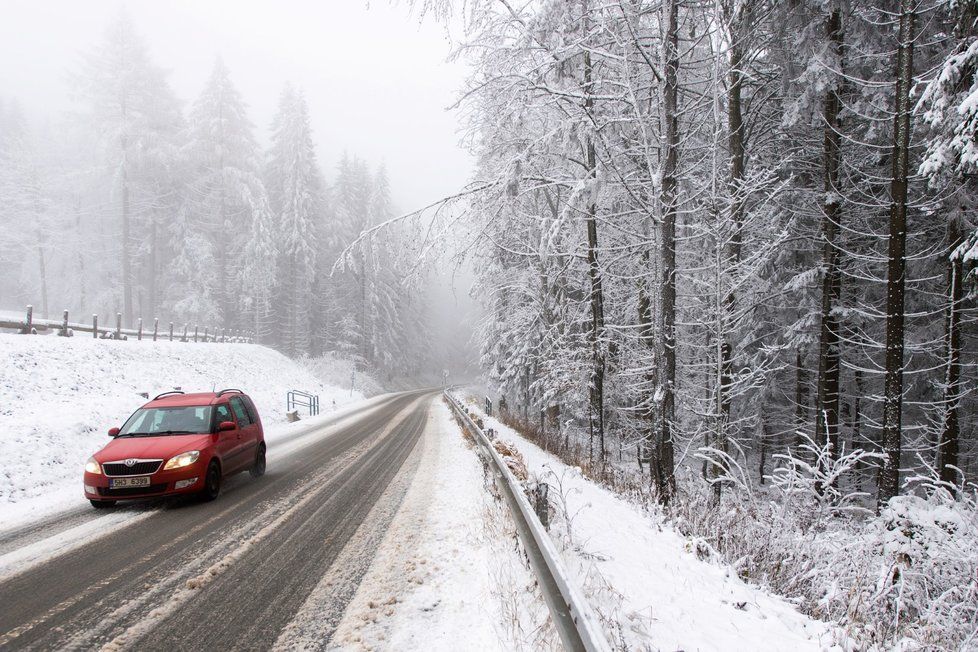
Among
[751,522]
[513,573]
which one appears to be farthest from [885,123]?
[513,573]

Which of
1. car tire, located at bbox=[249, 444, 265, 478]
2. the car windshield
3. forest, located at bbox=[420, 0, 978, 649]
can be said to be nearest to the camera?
forest, located at bbox=[420, 0, 978, 649]

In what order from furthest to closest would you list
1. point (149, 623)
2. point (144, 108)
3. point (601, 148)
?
point (144, 108) < point (601, 148) < point (149, 623)

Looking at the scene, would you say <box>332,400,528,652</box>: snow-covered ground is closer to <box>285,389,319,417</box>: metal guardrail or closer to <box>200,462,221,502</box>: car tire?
<box>200,462,221,502</box>: car tire

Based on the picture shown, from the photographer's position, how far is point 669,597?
12.6 feet

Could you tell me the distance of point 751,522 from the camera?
580cm

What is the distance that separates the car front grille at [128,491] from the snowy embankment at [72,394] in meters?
1.02

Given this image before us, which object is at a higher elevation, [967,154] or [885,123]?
[885,123]

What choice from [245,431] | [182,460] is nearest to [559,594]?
[182,460]

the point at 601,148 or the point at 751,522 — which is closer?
the point at 751,522

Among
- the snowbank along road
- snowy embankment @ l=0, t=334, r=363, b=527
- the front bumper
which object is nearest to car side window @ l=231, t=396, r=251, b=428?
the snowbank along road

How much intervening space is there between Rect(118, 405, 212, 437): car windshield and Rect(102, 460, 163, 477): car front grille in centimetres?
92

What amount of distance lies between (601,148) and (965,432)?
15244mm

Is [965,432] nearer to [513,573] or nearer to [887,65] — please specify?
[887,65]

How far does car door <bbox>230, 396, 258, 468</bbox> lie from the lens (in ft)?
27.0
